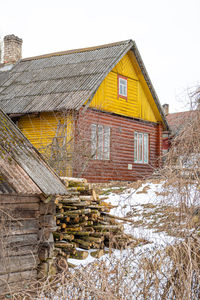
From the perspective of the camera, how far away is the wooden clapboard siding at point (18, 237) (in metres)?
7.08

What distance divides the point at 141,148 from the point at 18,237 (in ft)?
44.0

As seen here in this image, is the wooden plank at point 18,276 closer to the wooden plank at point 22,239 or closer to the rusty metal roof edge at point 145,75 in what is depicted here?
the wooden plank at point 22,239

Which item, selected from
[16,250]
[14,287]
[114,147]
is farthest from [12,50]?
[14,287]

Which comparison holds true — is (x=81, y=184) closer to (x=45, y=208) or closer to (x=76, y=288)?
(x=45, y=208)

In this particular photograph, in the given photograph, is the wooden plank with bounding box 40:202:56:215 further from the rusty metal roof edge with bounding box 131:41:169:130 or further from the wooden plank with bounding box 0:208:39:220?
the rusty metal roof edge with bounding box 131:41:169:130

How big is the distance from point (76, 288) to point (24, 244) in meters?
3.04

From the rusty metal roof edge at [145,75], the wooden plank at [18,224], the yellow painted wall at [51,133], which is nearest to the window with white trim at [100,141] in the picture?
the yellow painted wall at [51,133]

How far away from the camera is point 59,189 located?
7879mm

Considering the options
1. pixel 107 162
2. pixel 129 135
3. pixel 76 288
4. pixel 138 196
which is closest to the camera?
pixel 76 288

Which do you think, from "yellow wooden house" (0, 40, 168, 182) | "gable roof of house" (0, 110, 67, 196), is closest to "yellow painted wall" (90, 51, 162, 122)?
"yellow wooden house" (0, 40, 168, 182)

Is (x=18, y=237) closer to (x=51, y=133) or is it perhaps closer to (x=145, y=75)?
(x=51, y=133)

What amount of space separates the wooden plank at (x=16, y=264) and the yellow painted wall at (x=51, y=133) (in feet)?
22.9

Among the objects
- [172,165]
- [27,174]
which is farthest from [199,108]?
[27,174]

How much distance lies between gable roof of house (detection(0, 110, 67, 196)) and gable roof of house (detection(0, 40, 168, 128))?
6.95m
